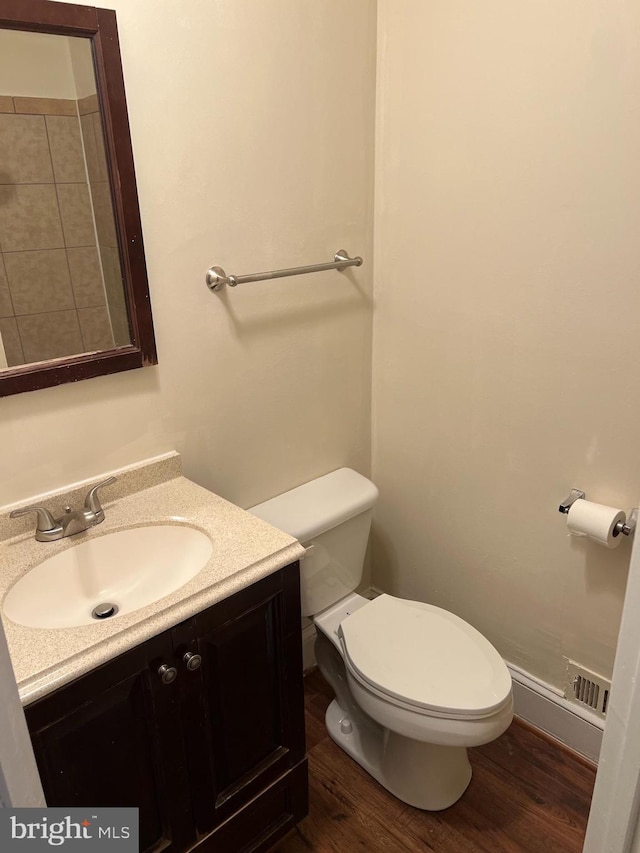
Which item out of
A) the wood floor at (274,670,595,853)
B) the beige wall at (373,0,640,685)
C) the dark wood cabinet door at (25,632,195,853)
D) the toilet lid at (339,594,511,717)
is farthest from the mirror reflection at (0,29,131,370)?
the wood floor at (274,670,595,853)

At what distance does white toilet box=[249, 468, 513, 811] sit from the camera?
153cm

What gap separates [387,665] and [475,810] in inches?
19.0

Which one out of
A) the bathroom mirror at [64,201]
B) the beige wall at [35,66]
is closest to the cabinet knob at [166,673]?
the bathroom mirror at [64,201]

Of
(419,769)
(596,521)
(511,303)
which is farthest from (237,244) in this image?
(419,769)

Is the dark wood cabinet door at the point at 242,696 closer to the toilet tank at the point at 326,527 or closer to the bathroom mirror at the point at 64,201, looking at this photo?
the toilet tank at the point at 326,527

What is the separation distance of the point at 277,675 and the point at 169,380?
2.46 ft

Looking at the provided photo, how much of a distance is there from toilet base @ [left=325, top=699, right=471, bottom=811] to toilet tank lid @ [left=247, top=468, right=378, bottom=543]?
61 cm

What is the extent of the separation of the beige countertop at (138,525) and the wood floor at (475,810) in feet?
2.71

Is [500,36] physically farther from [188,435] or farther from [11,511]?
[11,511]

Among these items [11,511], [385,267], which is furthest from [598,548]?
[11,511]

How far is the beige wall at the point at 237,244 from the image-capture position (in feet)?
Result: 4.71

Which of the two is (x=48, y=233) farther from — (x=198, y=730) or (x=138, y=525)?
(x=198, y=730)

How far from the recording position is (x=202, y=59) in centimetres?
147

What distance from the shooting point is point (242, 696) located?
140 centimetres
